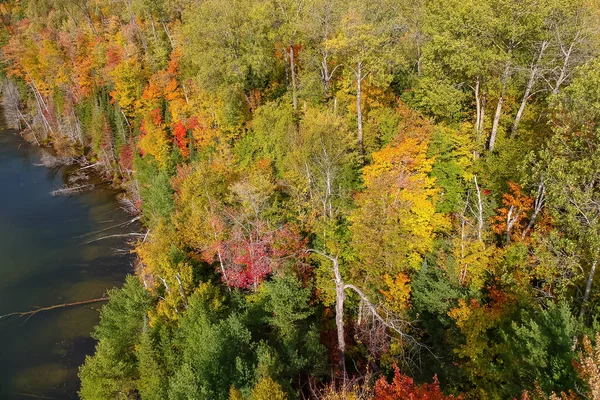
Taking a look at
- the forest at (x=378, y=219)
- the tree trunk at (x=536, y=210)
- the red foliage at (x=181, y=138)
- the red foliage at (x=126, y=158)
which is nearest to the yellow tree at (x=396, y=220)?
the forest at (x=378, y=219)

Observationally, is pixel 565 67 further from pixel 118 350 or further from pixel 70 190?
pixel 70 190

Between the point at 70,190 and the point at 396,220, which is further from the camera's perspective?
the point at 70,190

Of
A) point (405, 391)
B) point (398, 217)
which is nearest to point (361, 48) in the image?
point (398, 217)

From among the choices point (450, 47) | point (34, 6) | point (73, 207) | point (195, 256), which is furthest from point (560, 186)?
point (34, 6)

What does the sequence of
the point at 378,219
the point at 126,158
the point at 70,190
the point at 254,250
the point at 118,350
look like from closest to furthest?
the point at 378,219, the point at 118,350, the point at 254,250, the point at 126,158, the point at 70,190

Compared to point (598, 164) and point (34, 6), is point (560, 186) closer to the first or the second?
point (598, 164)

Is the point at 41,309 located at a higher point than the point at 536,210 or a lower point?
lower

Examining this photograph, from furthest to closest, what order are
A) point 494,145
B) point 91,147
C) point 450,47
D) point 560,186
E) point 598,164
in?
1. point 91,147
2. point 494,145
3. point 450,47
4. point 560,186
5. point 598,164
